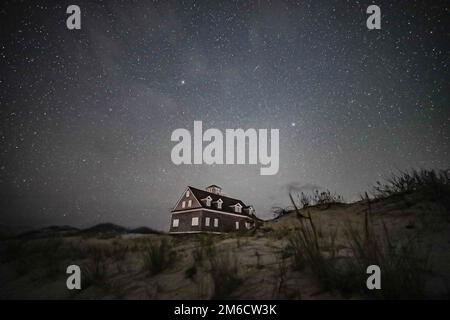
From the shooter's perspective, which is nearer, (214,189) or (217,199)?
(217,199)

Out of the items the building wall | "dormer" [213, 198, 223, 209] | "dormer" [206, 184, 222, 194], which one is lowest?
the building wall

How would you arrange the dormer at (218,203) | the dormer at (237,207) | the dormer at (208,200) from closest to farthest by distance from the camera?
the dormer at (208,200), the dormer at (218,203), the dormer at (237,207)

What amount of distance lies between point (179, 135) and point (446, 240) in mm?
6035

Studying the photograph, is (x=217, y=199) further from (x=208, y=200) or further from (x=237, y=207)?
(x=237, y=207)

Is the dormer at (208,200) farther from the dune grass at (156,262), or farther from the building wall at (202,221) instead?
the dune grass at (156,262)

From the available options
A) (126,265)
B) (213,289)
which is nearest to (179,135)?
(126,265)

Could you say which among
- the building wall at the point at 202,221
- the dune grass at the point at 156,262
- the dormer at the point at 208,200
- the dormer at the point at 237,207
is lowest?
the building wall at the point at 202,221

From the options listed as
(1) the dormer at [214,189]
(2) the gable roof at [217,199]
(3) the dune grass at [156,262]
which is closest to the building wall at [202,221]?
(2) the gable roof at [217,199]

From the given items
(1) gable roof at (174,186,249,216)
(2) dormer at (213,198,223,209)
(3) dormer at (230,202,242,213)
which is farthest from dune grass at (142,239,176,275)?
(3) dormer at (230,202,242,213)

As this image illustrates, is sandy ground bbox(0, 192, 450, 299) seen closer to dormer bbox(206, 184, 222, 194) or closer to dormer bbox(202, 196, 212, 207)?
dormer bbox(202, 196, 212, 207)

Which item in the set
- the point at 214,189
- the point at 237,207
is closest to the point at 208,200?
the point at 237,207

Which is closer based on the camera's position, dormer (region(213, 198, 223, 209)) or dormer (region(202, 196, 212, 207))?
dormer (region(202, 196, 212, 207))

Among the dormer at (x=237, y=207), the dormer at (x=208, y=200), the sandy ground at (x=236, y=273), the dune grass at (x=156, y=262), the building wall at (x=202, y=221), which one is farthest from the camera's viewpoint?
the dormer at (x=237, y=207)
